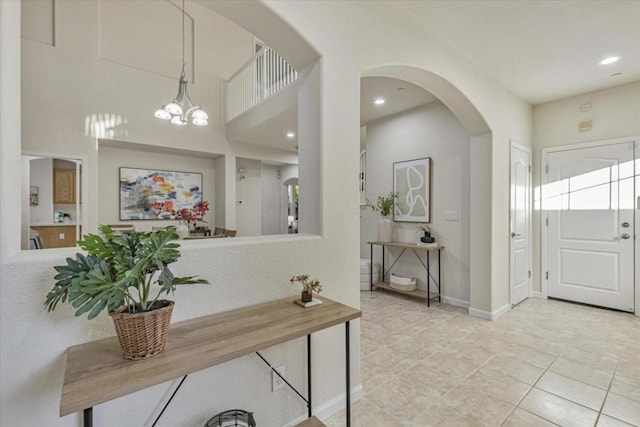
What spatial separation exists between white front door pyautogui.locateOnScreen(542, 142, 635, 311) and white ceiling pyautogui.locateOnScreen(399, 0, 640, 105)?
0.98 m

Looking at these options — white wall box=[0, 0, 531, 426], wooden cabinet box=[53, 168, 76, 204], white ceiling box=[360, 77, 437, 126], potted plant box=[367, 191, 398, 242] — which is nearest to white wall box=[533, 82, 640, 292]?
white wall box=[0, 0, 531, 426]

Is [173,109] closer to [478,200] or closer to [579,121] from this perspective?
[478,200]

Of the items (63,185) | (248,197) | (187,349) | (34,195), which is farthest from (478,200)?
(34,195)

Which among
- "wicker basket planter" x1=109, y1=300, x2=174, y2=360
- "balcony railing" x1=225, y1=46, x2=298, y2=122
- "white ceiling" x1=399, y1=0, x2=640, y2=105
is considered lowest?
"wicker basket planter" x1=109, y1=300, x2=174, y2=360

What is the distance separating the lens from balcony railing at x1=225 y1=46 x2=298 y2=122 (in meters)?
4.28

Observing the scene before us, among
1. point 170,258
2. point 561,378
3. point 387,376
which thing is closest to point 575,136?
point 561,378

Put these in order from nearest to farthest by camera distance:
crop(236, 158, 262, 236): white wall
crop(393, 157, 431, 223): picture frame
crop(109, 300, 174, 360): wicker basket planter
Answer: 1. crop(109, 300, 174, 360): wicker basket planter
2. crop(393, 157, 431, 223): picture frame
3. crop(236, 158, 262, 236): white wall

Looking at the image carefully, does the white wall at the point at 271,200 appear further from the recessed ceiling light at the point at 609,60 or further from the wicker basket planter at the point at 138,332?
the wicker basket planter at the point at 138,332

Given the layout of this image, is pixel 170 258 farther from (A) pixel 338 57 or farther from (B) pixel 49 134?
(B) pixel 49 134

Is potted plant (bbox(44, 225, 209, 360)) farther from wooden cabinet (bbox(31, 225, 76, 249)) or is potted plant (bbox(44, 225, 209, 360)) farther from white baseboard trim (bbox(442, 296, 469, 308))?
wooden cabinet (bbox(31, 225, 76, 249))

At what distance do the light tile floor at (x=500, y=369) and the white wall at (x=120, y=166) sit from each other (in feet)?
14.6

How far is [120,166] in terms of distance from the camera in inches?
203

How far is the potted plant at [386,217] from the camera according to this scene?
449cm

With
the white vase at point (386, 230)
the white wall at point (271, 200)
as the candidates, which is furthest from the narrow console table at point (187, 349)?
the white wall at point (271, 200)
